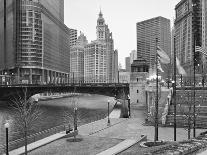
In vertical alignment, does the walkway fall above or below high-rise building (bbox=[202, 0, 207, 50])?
below

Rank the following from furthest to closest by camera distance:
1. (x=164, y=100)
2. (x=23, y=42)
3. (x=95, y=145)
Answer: (x=23, y=42), (x=164, y=100), (x=95, y=145)

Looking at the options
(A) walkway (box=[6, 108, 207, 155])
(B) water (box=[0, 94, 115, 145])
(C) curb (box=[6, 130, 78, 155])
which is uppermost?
(C) curb (box=[6, 130, 78, 155])

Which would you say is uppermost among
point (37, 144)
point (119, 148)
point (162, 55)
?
point (162, 55)

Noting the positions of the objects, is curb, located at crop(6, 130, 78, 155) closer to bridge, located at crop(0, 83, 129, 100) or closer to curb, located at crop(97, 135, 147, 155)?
curb, located at crop(97, 135, 147, 155)

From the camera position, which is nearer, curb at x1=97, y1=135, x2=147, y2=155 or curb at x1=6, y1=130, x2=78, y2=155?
curb at x1=97, y1=135, x2=147, y2=155

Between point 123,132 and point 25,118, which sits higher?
point 25,118

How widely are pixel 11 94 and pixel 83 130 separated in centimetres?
8875

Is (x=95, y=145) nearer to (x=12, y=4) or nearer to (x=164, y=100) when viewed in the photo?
(x=164, y=100)

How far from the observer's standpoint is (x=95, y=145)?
32.9m

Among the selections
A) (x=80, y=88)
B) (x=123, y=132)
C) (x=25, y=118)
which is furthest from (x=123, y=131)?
(x=80, y=88)

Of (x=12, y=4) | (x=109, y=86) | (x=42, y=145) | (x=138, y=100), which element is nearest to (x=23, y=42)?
(x=12, y=4)

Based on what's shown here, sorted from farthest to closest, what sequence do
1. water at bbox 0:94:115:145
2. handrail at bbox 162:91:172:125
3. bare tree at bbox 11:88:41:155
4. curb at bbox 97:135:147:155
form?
water at bbox 0:94:115:145 < handrail at bbox 162:91:172:125 < bare tree at bbox 11:88:41:155 < curb at bbox 97:135:147:155

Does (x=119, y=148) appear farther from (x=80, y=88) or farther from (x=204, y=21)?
(x=204, y=21)

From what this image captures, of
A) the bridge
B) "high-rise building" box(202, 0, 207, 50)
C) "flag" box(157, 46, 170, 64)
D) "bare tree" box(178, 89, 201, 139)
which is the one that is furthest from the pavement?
"high-rise building" box(202, 0, 207, 50)
